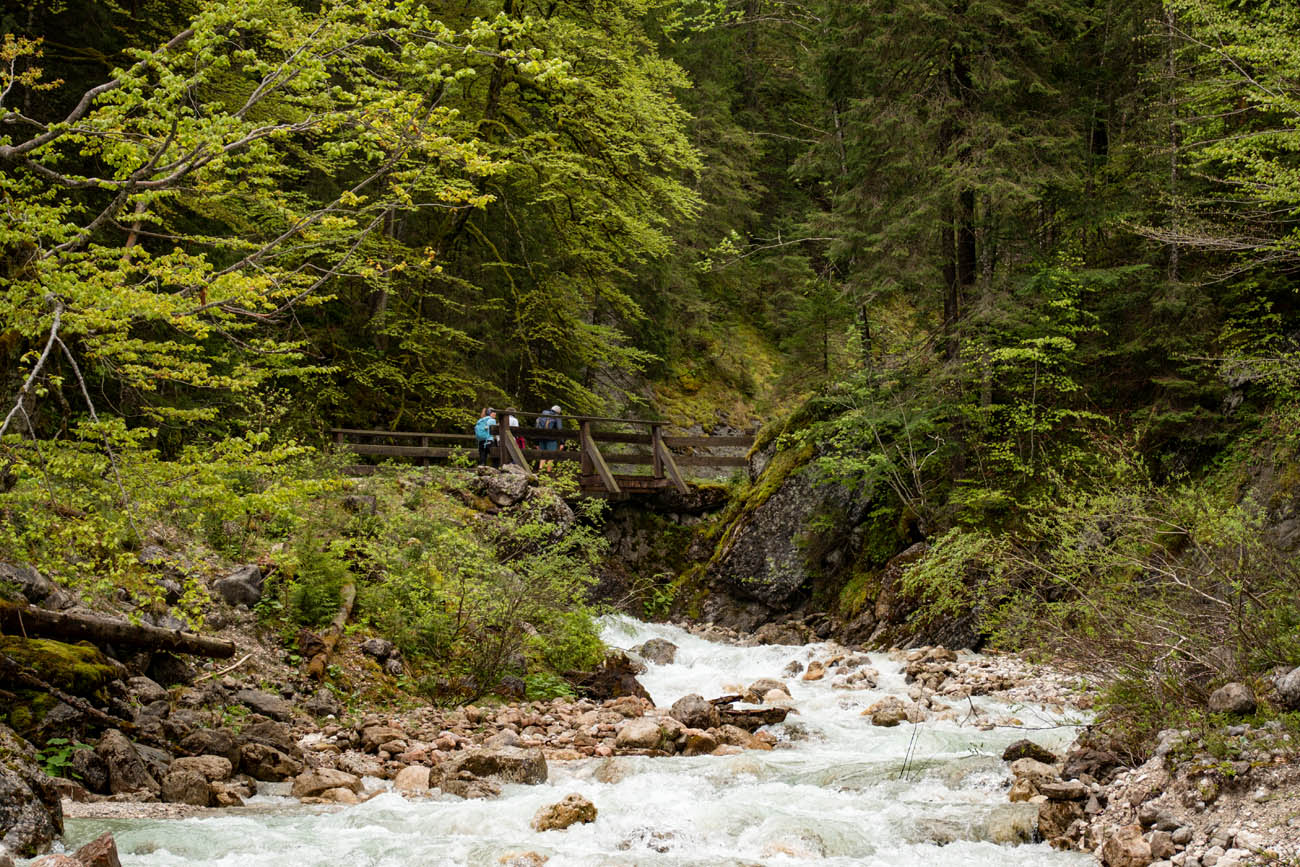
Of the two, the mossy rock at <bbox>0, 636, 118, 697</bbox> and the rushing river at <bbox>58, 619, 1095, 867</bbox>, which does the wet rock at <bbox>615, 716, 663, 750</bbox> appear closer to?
the rushing river at <bbox>58, 619, 1095, 867</bbox>

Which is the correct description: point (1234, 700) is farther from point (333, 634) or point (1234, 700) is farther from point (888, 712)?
point (333, 634)

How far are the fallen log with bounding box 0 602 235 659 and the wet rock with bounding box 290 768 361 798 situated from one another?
1.34 metres

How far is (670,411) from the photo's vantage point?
24234mm

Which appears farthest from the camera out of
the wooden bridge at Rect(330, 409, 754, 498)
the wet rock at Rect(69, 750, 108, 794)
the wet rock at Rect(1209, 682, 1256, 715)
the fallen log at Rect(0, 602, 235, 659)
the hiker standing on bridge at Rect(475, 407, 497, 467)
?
the hiker standing on bridge at Rect(475, 407, 497, 467)

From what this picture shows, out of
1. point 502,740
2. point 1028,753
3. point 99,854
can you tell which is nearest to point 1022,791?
point 1028,753

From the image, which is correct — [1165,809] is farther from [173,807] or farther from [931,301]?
[931,301]

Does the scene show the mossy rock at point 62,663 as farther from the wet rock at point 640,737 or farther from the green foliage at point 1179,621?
the green foliage at point 1179,621

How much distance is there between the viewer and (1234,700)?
496cm

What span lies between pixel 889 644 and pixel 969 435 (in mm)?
3025

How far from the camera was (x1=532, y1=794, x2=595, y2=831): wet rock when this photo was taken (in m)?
5.31

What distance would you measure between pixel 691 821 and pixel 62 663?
13.4ft

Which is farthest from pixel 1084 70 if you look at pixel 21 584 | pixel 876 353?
pixel 21 584

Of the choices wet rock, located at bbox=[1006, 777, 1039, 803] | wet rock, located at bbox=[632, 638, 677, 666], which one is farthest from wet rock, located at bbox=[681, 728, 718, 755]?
wet rock, located at bbox=[632, 638, 677, 666]

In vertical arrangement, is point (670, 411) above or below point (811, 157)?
below
